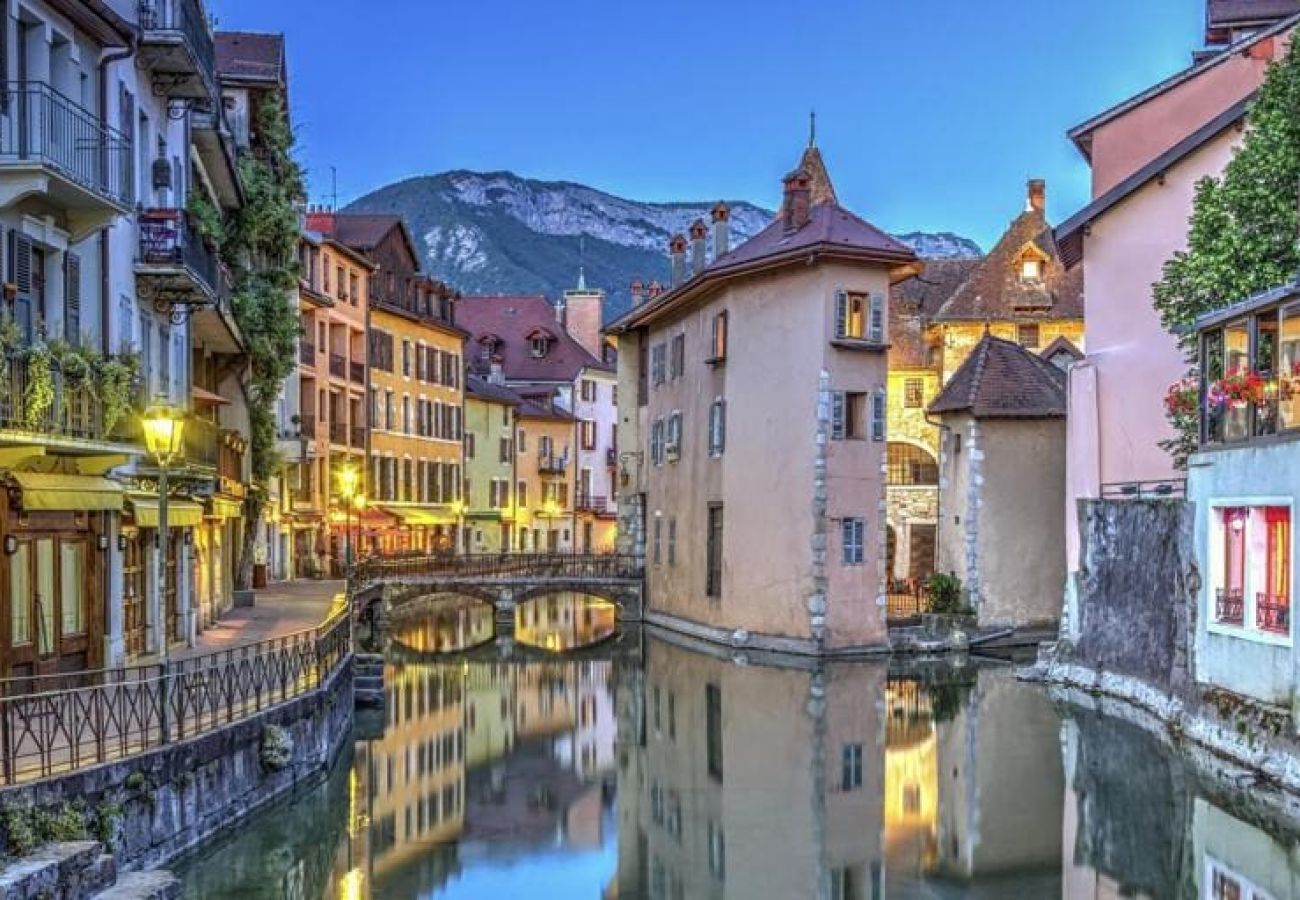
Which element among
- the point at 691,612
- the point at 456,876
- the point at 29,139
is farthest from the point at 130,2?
the point at 691,612

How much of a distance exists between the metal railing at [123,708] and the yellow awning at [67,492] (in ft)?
6.79

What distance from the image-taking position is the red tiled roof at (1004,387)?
44156mm

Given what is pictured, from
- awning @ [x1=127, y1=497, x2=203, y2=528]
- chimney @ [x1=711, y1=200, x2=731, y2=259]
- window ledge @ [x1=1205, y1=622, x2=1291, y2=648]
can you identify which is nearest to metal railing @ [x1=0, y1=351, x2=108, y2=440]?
awning @ [x1=127, y1=497, x2=203, y2=528]

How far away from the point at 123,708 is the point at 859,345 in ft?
86.3

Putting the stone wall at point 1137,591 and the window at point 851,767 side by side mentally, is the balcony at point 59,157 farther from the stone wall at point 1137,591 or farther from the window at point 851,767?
the stone wall at point 1137,591

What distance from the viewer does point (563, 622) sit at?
5812 cm

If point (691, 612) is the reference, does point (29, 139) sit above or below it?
above

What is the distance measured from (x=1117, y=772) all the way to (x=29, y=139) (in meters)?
17.8

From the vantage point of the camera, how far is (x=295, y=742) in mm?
21922

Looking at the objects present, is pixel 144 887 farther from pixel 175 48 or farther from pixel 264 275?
pixel 264 275

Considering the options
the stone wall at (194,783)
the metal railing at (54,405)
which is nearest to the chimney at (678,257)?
the stone wall at (194,783)

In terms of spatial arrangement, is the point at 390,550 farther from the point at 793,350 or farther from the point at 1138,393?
the point at 1138,393

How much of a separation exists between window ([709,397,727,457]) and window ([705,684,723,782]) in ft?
35.4

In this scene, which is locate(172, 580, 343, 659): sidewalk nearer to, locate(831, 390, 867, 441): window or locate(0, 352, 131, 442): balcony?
locate(0, 352, 131, 442): balcony
